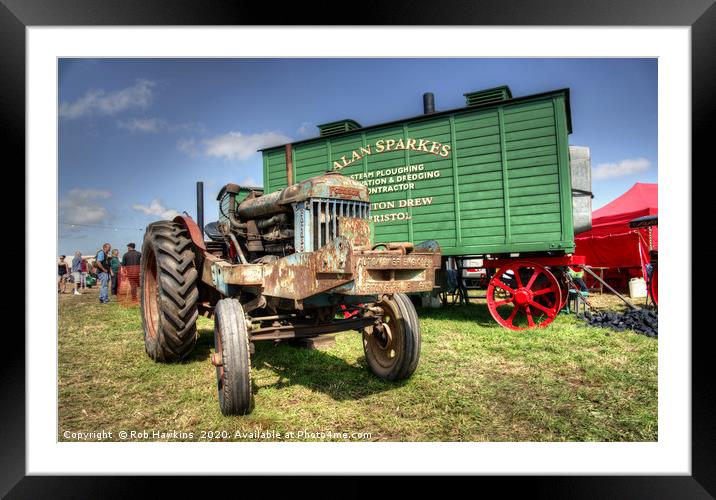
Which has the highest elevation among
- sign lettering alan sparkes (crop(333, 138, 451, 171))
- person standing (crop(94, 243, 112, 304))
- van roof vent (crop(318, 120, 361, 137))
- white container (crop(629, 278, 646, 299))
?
van roof vent (crop(318, 120, 361, 137))

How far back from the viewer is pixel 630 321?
473 centimetres

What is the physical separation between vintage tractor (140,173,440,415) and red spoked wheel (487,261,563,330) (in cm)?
291

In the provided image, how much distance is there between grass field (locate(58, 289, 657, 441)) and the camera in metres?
2.32

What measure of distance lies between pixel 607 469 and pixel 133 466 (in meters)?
2.75

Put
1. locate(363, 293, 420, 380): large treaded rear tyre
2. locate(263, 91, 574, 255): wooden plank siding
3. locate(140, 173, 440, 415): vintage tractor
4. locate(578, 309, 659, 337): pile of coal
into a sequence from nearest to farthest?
locate(140, 173, 440, 415): vintage tractor, locate(363, 293, 420, 380): large treaded rear tyre, locate(578, 309, 659, 337): pile of coal, locate(263, 91, 574, 255): wooden plank siding

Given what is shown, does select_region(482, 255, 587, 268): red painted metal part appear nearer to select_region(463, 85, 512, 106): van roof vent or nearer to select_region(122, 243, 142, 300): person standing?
select_region(463, 85, 512, 106): van roof vent

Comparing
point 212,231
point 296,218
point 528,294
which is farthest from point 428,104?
point 296,218

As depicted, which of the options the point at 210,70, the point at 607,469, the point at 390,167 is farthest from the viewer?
the point at 390,167

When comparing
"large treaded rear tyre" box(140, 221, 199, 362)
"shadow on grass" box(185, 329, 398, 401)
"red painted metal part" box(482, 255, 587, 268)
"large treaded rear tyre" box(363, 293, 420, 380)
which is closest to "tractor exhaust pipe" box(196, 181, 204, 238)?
"large treaded rear tyre" box(140, 221, 199, 362)

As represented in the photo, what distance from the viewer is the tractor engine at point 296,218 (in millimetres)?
2943

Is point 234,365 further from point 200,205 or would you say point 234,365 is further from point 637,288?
point 637,288
